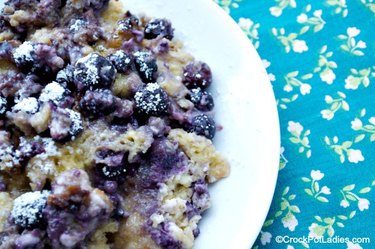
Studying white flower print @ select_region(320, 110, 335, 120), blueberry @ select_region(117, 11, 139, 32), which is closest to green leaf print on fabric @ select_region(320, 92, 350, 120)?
white flower print @ select_region(320, 110, 335, 120)

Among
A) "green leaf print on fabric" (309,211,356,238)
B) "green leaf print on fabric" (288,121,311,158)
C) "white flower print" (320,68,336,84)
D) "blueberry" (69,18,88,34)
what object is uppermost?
"blueberry" (69,18,88,34)

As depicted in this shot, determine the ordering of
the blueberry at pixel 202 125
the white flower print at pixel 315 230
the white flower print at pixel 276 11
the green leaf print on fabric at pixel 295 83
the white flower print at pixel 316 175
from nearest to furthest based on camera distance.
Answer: the blueberry at pixel 202 125
the white flower print at pixel 315 230
the white flower print at pixel 316 175
the green leaf print on fabric at pixel 295 83
the white flower print at pixel 276 11

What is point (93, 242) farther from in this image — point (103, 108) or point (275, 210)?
point (275, 210)

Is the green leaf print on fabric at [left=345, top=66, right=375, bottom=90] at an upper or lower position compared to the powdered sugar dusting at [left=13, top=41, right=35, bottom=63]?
lower

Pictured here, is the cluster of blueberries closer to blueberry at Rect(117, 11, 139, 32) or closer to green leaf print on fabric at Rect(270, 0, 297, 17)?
blueberry at Rect(117, 11, 139, 32)

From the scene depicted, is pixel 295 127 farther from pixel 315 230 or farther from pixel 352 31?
pixel 352 31

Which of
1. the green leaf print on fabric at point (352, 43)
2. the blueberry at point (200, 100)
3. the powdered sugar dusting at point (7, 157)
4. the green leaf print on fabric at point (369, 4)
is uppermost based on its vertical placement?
the green leaf print on fabric at point (369, 4)

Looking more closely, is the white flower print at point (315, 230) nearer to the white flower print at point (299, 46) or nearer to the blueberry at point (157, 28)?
the white flower print at point (299, 46)

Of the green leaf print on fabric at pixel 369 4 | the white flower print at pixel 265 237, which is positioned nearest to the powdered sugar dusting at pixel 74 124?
the white flower print at pixel 265 237
